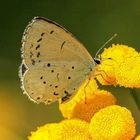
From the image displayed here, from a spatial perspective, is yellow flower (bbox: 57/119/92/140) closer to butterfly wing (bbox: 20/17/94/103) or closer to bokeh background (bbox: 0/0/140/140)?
butterfly wing (bbox: 20/17/94/103)

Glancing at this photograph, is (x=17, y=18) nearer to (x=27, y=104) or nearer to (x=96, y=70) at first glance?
(x=27, y=104)

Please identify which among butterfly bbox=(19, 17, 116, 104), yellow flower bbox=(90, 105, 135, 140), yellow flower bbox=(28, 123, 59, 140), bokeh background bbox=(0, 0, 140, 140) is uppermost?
bokeh background bbox=(0, 0, 140, 140)

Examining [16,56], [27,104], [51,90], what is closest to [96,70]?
[51,90]

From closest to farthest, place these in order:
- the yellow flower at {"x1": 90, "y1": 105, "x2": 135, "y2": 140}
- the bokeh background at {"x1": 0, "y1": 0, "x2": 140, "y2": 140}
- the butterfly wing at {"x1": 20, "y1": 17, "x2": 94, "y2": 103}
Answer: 1. the yellow flower at {"x1": 90, "y1": 105, "x2": 135, "y2": 140}
2. the butterfly wing at {"x1": 20, "y1": 17, "x2": 94, "y2": 103}
3. the bokeh background at {"x1": 0, "y1": 0, "x2": 140, "y2": 140}

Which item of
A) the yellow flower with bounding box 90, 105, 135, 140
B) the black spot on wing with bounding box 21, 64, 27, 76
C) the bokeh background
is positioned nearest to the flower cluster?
the yellow flower with bounding box 90, 105, 135, 140

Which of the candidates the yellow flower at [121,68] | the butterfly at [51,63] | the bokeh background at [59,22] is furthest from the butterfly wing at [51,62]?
the bokeh background at [59,22]

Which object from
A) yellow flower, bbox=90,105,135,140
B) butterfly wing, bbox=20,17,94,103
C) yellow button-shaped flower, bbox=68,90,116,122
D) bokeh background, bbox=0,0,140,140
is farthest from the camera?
bokeh background, bbox=0,0,140,140

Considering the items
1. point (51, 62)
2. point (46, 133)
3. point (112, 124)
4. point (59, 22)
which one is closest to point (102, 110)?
point (112, 124)

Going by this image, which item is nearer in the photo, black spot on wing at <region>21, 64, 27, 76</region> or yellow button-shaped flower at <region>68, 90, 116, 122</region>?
yellow button-shaped flower at <region>68, 90, 116, 122</region>
